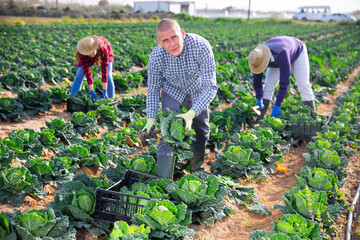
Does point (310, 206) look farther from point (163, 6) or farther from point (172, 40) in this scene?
point (163, 6)

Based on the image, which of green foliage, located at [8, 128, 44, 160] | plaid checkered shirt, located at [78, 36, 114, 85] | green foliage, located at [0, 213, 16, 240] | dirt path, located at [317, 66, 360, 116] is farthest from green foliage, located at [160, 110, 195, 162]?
dirt path, located at [317, 66, 360, 116]

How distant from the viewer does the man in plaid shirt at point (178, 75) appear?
3471 mm

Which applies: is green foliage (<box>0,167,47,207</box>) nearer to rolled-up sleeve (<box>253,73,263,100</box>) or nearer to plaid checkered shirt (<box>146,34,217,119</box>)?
plaid checkered shirt (<box>146,34,217,119</box>)

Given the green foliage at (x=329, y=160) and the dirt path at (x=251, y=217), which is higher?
the green foliage at (x=329, y=160)

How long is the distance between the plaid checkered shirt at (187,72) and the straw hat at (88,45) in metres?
2.81

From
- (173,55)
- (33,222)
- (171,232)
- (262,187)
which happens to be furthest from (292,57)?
(33,222)

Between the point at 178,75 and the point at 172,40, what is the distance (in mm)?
503

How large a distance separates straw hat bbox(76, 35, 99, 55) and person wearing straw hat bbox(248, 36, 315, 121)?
8.78ft

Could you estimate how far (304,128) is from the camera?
6051 mm

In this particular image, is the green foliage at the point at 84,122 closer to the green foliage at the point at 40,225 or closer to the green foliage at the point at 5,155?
the green foliage at the point at 5,155

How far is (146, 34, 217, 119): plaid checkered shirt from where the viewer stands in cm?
370

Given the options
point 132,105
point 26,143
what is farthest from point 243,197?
point 132,105

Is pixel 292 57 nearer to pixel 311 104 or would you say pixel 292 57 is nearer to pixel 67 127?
pixel 311 104

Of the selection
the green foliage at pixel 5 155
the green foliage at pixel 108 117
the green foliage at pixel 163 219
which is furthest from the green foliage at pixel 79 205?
the green foliage at pixel 108 117
